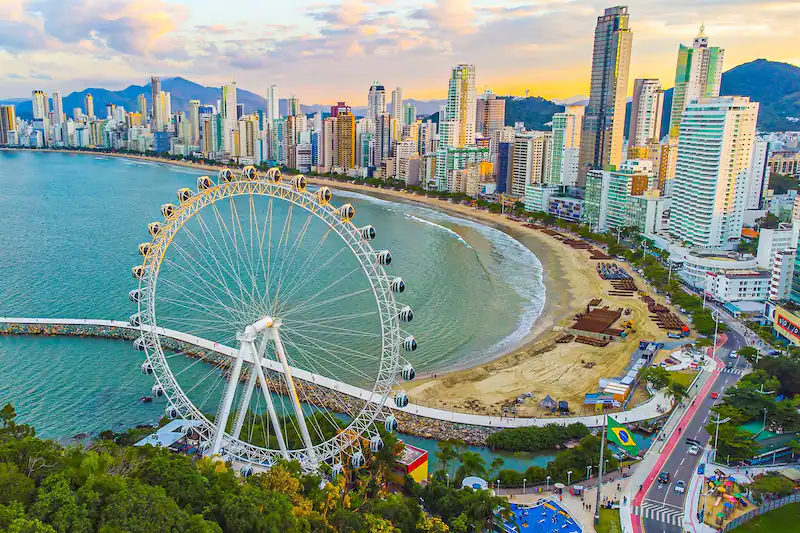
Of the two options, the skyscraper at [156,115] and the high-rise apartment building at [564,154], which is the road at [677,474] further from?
the skyscraper at [156,115]

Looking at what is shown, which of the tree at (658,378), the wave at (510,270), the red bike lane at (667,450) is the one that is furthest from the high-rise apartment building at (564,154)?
the tree at (658,378)

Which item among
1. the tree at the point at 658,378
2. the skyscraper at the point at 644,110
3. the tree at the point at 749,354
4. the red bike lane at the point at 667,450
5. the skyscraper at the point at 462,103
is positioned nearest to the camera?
the red bike lane at the point at 667,450

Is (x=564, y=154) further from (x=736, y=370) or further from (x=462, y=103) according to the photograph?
(x=736, y=370)

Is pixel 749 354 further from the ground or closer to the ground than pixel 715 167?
closer to the ground

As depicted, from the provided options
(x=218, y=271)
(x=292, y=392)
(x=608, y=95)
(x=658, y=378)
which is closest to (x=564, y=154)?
(x=608, y=95)

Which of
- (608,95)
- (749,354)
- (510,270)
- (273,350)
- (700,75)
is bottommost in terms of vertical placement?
(273,350)

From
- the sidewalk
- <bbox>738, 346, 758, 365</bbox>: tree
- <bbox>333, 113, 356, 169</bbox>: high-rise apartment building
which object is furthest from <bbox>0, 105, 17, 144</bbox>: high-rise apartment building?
<bbox>738, 346, 758, 365</bbox>: tree
